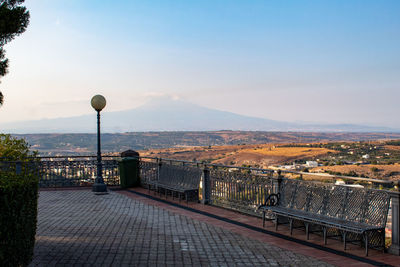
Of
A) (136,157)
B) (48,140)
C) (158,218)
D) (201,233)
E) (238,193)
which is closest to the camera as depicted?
(201,233)

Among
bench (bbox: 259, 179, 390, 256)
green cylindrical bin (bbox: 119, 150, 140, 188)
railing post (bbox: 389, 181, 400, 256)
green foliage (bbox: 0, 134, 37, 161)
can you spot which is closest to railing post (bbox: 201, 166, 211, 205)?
bench (bbox: 259, 179, 390, 256)

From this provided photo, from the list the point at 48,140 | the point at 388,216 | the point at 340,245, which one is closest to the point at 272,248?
the point at 340,245

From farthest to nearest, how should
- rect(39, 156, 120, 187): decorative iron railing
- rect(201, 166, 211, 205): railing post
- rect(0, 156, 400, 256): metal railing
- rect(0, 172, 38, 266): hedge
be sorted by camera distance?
rect(39, 156, 120, 187): decorative iron railing → rect(201, 166, 211, 205): railing post → rect(0, 156, 400, 256): metal railing → rect(0, 172, 38, 266): hedge

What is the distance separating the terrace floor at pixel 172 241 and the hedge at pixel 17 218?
0.80m

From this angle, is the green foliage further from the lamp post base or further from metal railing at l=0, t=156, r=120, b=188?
the lamp post base

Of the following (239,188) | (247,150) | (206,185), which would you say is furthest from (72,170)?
(247,150)

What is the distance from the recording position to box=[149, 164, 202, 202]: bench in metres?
12.0

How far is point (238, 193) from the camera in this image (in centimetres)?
1036

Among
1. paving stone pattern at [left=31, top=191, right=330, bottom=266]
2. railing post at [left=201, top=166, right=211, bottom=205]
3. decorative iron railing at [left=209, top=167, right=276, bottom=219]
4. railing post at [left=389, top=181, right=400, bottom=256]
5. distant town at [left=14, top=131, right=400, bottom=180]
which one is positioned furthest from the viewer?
distant town at [left=14, top=131, right=400, bottom=180]

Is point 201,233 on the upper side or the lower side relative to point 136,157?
lower

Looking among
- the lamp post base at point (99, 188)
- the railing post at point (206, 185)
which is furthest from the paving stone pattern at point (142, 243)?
the lamp post base at point (99, 188)

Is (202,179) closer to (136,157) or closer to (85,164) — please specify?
(136,157)

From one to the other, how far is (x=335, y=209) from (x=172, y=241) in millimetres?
3267

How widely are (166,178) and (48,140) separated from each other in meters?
46.9
